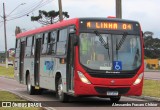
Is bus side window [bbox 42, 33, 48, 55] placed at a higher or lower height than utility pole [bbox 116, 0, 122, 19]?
A: lower

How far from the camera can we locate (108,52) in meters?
15.3

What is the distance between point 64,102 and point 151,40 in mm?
103682

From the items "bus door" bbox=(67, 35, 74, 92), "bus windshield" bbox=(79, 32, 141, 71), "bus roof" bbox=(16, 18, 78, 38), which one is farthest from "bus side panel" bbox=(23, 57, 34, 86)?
"bus windshield" bbox=(79, 32, 141, 71)

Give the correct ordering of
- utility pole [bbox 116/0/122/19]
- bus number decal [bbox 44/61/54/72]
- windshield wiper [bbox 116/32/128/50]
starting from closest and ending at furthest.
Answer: windshield wiper [bbox 116/32/128/50], bus number decal [bbox 44/61/54/72], utility pole [bbox 116/0/122/19]

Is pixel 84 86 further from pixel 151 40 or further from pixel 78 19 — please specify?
pixel 151 40

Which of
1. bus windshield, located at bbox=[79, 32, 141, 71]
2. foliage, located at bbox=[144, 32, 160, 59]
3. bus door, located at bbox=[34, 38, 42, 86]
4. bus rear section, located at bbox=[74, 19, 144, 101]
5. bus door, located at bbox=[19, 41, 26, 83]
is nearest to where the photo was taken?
bus rear section, located at bbox=[74, 19, 144, 101]

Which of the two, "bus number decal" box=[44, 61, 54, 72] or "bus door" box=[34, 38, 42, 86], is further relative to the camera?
"bus door" box=[34, 38, 42, 86]

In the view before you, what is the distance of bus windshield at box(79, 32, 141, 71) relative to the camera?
597 inches

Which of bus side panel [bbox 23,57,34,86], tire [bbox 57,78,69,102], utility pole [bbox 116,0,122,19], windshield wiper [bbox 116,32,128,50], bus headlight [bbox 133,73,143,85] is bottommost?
tire [bbox 57,78,69,102]

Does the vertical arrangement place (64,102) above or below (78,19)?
below

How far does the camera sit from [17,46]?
25.1 meters

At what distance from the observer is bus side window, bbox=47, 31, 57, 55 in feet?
58.9

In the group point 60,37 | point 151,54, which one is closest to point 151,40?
point 151,54

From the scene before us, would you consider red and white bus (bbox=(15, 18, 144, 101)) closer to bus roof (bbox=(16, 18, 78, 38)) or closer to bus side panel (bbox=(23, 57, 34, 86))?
bus roof (bbox=(16, 18, 78, 38))
